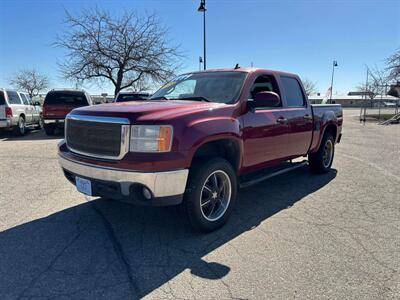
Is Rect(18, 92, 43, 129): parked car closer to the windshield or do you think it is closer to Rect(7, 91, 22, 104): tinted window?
Rect(7, 91, 22, 104): tinted window

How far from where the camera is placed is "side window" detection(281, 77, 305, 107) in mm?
5695

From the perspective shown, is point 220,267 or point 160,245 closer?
point 220,267

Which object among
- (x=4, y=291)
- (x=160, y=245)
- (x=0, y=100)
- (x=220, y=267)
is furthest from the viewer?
(x=0, y=100)

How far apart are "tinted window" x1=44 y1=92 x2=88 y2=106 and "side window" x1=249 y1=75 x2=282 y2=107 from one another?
35.1 feet

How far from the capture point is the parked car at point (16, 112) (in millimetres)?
13180

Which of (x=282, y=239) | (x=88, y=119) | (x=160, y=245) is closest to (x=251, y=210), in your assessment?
(x=282, y=239)

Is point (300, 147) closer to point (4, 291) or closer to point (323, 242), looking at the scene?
point (323, 242)

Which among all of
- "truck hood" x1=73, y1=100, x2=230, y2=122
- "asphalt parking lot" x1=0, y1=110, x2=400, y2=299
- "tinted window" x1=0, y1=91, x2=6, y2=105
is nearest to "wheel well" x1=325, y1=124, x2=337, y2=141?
"asphalt parking lot" x1=0, y1=110, x2=400, y2=299

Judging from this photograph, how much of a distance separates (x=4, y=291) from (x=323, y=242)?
3187 mm

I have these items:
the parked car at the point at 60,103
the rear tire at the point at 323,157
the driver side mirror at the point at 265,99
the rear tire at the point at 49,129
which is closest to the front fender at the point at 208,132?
the driver side mirror at the point at 265,99

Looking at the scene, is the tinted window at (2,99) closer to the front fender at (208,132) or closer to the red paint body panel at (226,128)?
the red paint body panel at (226,128)

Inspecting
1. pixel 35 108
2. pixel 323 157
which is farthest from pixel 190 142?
pixel 35 108

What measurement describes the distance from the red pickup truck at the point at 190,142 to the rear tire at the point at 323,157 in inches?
59.4

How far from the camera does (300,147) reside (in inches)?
233
